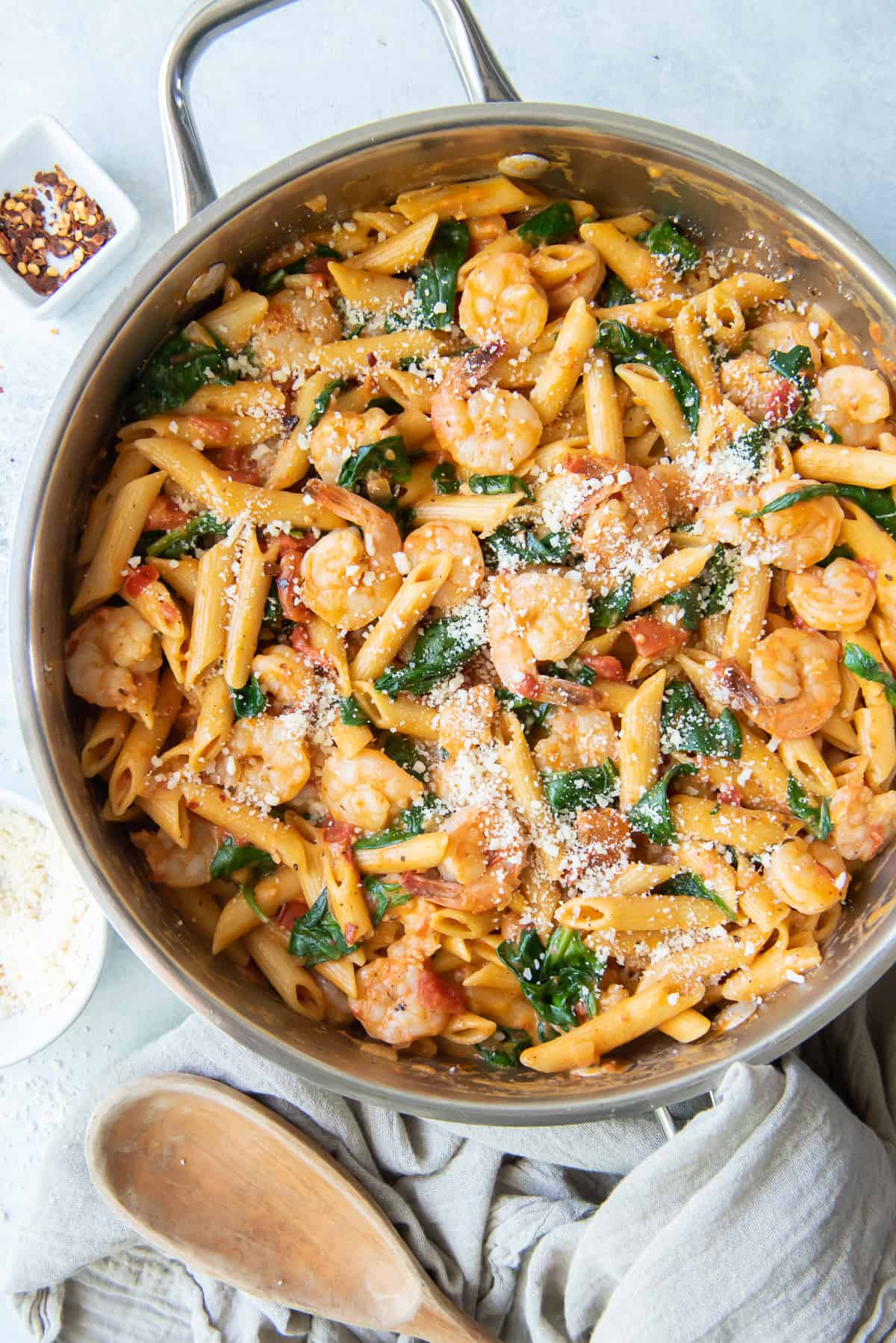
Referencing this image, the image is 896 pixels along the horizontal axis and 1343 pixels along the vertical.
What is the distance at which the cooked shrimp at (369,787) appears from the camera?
7.57 ft

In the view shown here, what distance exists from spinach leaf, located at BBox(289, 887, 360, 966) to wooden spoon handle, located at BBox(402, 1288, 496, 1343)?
0.94m

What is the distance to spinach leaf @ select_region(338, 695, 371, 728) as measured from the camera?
2357 mm

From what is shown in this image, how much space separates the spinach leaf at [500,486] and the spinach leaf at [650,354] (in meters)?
0.38

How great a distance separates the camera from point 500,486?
2.36 meters

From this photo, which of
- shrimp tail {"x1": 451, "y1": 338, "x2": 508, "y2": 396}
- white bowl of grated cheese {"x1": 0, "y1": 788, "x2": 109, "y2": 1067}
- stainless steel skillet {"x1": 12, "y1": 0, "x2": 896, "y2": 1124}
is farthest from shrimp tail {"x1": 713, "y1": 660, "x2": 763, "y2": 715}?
white bowl of grated cheese {"x1": 0, "y1": 788, "x2": 109, "y2": 1067}

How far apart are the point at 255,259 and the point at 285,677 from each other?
0.98m

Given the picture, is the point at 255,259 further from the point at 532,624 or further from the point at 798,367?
the point at 798,367

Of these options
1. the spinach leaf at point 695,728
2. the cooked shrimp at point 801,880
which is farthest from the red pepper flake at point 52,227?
the cooked shrimp at point 801,880

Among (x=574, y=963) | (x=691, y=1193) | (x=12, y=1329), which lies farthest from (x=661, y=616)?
(x=12, y=1329)

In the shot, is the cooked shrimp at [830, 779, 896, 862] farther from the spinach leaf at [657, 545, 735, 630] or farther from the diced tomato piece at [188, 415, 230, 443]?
the diced tomato piece at [188, 415, 230, 443]

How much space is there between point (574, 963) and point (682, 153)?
179cm

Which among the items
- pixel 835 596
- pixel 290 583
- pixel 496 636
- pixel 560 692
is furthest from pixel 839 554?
pixel 290 583

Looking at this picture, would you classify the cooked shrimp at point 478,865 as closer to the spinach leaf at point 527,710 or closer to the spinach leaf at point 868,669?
the spinach leaf at point 527,710

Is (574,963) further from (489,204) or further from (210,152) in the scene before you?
(210,152)
